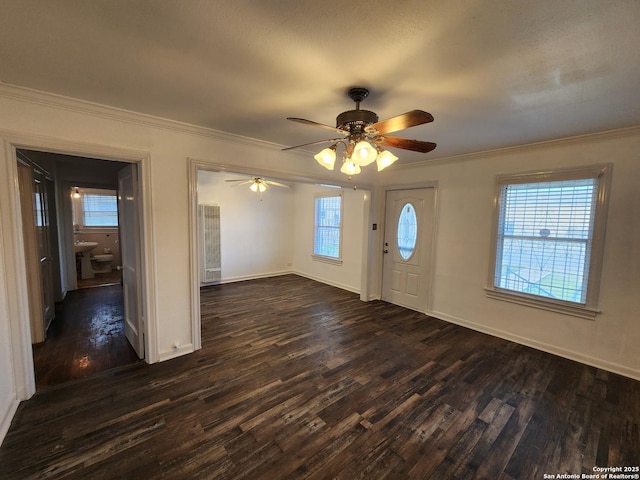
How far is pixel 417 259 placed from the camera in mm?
4523

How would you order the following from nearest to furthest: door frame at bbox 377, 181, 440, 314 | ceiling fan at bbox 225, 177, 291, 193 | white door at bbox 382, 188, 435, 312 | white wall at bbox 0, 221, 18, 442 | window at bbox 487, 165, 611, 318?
white wall at bbox 0, 221, 18, 442 → window at bbox 487, 165, 611, 318 → door frame at bbox 377, 181, 440, 314 → white door at bbox 382, 188, 435, 312 → ceiling fan at bbox 225, 177, 291, 193

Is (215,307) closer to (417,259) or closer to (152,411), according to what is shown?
(152,411)

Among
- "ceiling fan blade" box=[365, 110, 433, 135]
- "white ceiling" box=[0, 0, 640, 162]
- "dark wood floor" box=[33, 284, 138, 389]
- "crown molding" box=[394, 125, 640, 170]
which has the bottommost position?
"dark wood floor" box=[33, 284, 138, 389]

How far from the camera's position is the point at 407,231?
465 cm


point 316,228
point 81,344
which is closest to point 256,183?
point 316,228

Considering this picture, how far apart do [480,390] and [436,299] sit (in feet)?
6.14

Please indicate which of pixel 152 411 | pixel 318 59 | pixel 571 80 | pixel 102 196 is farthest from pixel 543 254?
pixel 102 196

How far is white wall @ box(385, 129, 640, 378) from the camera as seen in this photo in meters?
2.70

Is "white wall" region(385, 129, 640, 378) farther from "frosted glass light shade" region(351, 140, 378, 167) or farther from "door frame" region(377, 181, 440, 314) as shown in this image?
"frosted glass light shade" region(351, 140, 378, 167)

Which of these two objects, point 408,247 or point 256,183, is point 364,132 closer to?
point 408,247

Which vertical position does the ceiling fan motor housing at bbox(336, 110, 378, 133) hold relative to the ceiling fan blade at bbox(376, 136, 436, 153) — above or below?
above

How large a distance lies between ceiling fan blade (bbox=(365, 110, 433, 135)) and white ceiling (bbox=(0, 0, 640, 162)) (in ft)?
1.03

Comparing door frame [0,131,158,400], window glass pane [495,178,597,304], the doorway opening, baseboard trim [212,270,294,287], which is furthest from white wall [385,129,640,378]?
door frame [0,131,158,400]

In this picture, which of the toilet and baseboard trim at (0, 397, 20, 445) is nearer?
baseboard trim at (0, 397, 20, 445)
